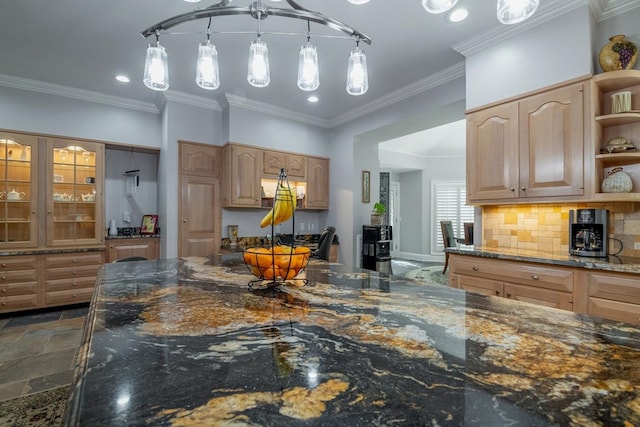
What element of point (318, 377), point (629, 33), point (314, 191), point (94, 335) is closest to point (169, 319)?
point (94, 335)

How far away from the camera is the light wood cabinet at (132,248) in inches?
161

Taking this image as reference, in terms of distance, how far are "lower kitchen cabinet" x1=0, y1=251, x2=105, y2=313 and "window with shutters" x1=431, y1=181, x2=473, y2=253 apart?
7.14 meters

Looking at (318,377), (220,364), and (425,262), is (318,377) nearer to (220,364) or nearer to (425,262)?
(220,364)

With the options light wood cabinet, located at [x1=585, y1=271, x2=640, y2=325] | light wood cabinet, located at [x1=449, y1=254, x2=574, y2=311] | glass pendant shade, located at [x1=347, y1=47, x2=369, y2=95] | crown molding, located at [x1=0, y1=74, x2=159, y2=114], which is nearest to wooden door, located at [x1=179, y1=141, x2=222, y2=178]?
crown molding, located at [x1=0, y1=74, x2=159, y2=114]

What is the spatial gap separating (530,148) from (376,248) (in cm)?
243

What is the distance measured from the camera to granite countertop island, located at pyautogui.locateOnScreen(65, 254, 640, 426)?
0.42 metres

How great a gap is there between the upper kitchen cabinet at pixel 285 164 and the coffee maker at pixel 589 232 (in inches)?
135

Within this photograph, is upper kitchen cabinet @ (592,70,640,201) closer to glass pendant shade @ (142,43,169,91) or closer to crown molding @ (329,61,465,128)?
crown molding @ (329,61,465,128)

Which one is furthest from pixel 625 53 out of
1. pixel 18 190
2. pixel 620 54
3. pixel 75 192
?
pixel 18 190

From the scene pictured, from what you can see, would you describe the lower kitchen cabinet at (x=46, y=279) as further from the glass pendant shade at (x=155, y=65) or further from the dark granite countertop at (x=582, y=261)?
the dark granite countertop at (x=582, y=261)

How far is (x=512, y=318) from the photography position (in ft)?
2.77

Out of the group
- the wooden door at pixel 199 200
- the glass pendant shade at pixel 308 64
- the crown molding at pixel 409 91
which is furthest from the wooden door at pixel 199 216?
the glass pendant shade at pixel 308 64

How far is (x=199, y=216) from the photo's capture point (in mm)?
4191

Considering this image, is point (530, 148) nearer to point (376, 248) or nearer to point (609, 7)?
point (609, 7)
